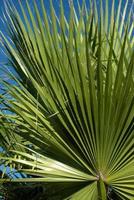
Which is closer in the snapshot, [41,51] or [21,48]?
[41,51]

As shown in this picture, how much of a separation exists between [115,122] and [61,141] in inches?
11.3

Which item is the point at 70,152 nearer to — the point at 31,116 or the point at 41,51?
the point at 31,116

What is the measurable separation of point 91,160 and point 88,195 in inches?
6.1

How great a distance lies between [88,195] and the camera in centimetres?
203

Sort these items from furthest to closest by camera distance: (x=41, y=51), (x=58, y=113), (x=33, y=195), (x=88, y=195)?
(x=33, y=195)
(x=41, y=51)
(x=58, y=113)
(x=88, y=195)

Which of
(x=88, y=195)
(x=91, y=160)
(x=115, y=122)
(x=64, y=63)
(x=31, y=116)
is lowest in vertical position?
(x=88, y=195)

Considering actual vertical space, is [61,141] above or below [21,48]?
below

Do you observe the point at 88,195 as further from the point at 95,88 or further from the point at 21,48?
the point at 21,48

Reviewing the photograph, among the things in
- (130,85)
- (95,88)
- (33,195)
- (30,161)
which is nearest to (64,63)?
(95,88)

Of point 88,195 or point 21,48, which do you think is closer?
point 88,195

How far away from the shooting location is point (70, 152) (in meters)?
2.13

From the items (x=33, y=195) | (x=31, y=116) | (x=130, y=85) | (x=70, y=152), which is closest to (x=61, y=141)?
(x=70, y=152)

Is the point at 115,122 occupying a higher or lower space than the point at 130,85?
lower

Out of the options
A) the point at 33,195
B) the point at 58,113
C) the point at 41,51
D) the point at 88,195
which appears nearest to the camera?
the point at 88,195
